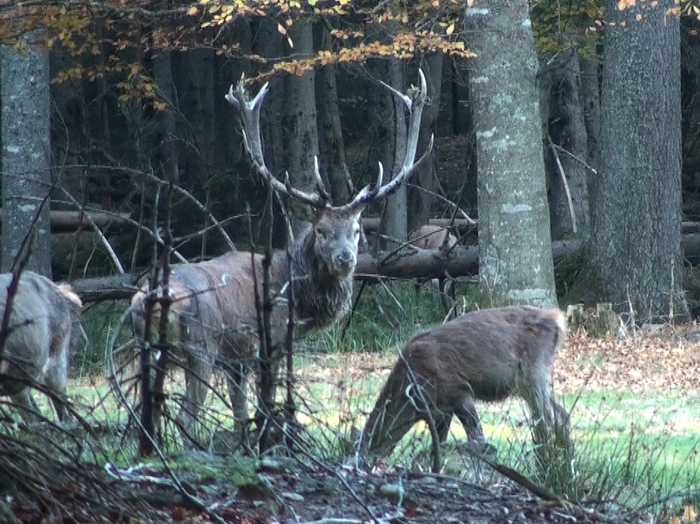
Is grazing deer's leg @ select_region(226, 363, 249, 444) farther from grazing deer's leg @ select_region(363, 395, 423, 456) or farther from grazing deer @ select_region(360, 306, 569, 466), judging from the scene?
grazing deer @ select_region(360, 306, 569, 466)

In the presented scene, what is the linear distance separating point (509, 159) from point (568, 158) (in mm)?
8841

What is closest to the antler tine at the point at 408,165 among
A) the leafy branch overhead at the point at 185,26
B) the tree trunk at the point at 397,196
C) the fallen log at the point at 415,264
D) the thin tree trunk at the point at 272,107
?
the leafy branch overhead at the point at 185,26

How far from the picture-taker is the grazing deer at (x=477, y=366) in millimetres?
8273

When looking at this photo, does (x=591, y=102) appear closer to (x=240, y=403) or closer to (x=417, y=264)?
(x=417, y=264)

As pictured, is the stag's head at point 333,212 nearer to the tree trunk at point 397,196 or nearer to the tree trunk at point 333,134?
the tree trunk at point 397,196

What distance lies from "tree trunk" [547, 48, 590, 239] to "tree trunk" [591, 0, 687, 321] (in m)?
5.47

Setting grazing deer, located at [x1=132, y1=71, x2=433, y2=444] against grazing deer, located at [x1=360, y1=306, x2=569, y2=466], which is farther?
grazing deer, located at [x1=132, y1=71, x2=433, y2=444]

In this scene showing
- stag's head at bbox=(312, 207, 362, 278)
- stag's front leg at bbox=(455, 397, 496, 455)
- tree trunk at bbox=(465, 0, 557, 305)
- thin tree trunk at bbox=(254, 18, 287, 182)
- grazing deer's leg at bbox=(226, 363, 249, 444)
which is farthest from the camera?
thin tree trunk at bbox=(254, 18, 287, 182)

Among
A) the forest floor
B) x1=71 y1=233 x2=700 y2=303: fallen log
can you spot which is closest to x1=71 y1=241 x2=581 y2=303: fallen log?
x1=71 y1=233 x2=700 y2=303: fallen log

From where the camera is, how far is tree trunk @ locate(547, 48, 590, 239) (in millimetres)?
22719

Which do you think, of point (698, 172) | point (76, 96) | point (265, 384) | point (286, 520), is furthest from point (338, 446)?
point (698, 172)

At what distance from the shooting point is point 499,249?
1447 cm

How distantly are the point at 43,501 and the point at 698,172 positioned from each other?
26455 mm

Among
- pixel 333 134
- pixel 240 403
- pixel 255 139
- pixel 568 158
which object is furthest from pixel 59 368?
pixel 568 158
